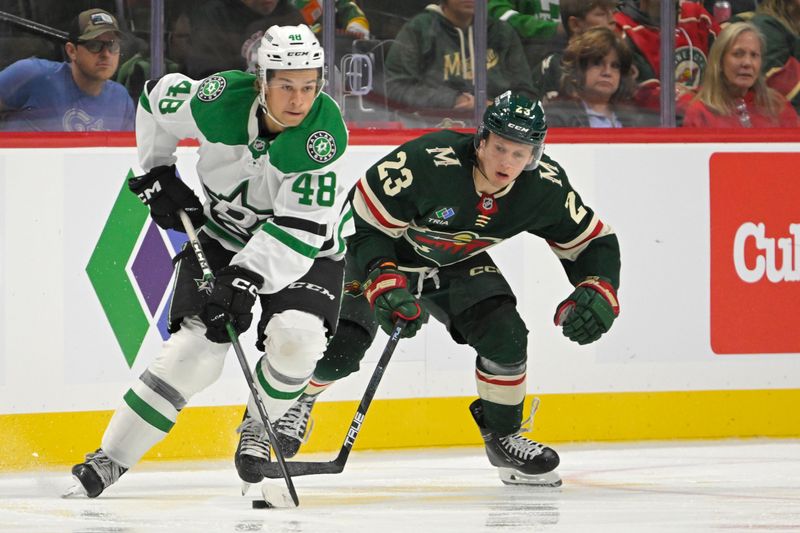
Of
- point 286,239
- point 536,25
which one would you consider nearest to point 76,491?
point 286,239

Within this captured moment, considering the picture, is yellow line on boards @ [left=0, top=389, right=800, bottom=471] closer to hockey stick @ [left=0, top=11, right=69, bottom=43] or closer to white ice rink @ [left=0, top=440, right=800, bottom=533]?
white ice rink @ [left=0, top=440, right=800, bottom=533]

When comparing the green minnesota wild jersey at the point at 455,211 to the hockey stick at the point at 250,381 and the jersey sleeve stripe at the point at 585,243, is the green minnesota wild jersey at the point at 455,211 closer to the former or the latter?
the jersey sleeve stripe at the point at 585,243

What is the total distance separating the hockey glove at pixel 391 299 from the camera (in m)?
3.99

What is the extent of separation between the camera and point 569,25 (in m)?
5.35

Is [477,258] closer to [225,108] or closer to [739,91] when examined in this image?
[225,108]

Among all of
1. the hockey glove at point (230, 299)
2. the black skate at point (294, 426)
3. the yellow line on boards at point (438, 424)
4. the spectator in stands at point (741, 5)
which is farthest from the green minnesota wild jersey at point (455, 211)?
the spectator in stands at point (741, 5)

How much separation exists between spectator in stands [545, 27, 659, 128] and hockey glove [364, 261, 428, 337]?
148 centimetres

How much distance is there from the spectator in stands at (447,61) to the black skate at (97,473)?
6.35 ft

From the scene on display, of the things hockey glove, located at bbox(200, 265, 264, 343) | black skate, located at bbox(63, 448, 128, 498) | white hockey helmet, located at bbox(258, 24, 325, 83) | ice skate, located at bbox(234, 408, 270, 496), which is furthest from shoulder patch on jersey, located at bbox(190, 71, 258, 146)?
black skate, located at bbox(63, 448, 128, 498)

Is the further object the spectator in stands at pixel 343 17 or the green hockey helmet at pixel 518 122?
the spectator in stands at pixel 343 17

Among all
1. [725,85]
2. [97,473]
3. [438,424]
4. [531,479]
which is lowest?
[438,424]

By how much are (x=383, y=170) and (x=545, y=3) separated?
140cm

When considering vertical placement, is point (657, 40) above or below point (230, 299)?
above

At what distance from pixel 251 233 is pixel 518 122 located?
0.75 meters
